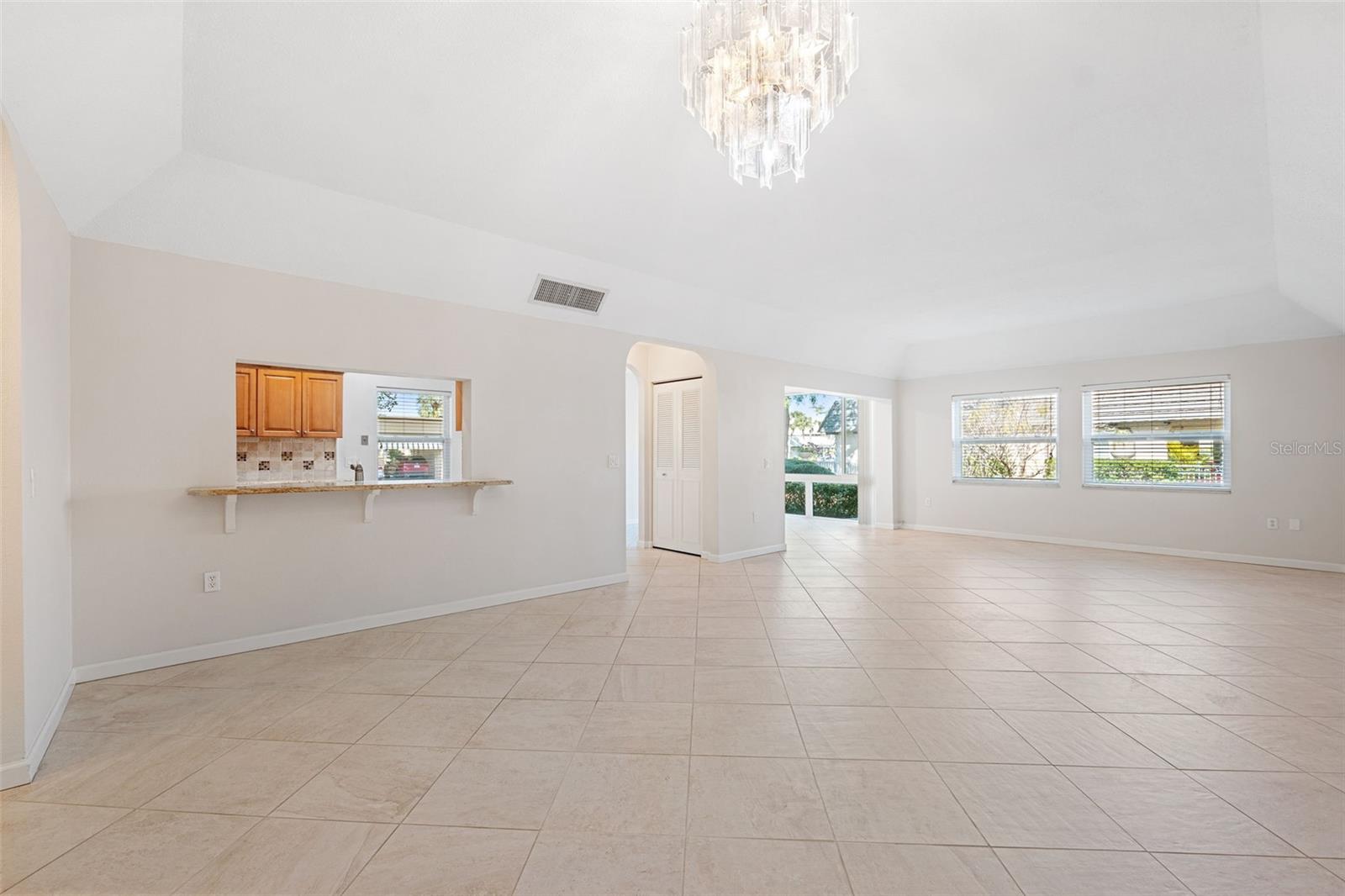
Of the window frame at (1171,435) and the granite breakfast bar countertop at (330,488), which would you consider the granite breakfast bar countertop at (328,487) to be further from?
the window frame at (1171,435)

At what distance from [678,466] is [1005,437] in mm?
4849

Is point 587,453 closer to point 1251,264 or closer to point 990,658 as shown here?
point 990,658

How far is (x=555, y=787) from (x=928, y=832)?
1.29 meters

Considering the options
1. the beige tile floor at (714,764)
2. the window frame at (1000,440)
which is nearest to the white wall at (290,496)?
the beige tile floor at (714,764)

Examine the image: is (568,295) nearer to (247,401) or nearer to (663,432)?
(663,432)

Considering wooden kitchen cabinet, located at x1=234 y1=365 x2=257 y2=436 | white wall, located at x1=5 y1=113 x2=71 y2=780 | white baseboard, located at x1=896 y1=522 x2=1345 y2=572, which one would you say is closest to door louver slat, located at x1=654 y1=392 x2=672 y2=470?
wooden kitchen cabinet, located at x1=234 y1=365 x2=257 y2=436

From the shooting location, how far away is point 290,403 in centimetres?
556

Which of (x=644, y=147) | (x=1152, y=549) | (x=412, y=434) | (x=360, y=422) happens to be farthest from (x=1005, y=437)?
(x=360, y=422)

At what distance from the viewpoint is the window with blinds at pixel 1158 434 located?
22.2 feet

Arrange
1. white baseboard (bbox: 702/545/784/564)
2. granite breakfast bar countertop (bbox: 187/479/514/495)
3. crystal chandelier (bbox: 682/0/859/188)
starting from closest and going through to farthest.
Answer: crystal chandelier (bbox: 682/0/859/188)
granite breakfast bar countertop (bbox: 187/479/514/495)
white baseboard (bbox: 702/545/784/564)

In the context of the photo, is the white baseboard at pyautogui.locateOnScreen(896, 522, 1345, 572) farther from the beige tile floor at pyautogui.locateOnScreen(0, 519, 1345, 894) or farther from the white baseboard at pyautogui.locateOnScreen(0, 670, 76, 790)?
the white baseboard at pyautogui.locateOnScreen(0, 670, 76, 790)

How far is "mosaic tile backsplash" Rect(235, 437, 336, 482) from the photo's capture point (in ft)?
18.7

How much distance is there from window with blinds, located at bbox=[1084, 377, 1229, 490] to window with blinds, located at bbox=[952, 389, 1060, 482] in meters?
0.47

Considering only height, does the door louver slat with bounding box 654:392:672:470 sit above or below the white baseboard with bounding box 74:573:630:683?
above
